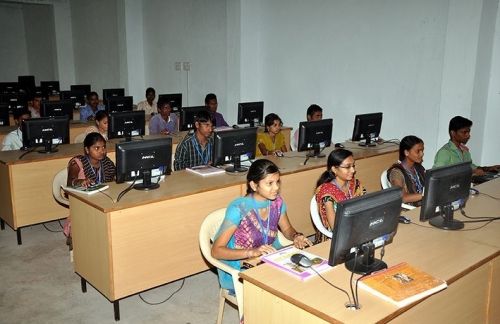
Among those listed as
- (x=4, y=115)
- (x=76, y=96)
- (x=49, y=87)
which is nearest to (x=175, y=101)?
(x=76, y=96)

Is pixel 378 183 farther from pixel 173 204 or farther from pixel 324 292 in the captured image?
pixel 324 292

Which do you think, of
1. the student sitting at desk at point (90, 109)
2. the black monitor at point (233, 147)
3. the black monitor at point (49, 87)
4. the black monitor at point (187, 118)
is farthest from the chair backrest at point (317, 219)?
the black monitor at point (49, 87)

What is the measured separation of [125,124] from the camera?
5.27 meters

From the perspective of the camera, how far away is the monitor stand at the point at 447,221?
9.48 ft

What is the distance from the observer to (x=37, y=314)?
130 inches

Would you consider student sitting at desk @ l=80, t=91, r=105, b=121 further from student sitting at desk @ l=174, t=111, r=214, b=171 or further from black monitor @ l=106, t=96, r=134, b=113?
student sitting at desk @ l=174, t=111, r=214, b=171

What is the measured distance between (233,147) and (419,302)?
2.28 m

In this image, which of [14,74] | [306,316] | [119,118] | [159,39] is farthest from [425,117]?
[14,74]

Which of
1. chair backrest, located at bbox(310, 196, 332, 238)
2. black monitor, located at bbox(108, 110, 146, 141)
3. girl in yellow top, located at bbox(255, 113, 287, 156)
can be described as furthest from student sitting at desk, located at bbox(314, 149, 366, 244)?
black monitor, located at bbox(108, 110, 146, 141)

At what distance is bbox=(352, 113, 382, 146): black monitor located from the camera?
523cm

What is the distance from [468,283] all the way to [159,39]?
27.8ft

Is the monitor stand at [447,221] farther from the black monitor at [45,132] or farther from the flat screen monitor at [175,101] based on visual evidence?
the flat screen monitor at [175,101]

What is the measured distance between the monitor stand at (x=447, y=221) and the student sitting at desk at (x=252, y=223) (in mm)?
824

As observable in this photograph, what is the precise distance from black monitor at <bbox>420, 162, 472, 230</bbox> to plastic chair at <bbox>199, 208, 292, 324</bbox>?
2.75ft
